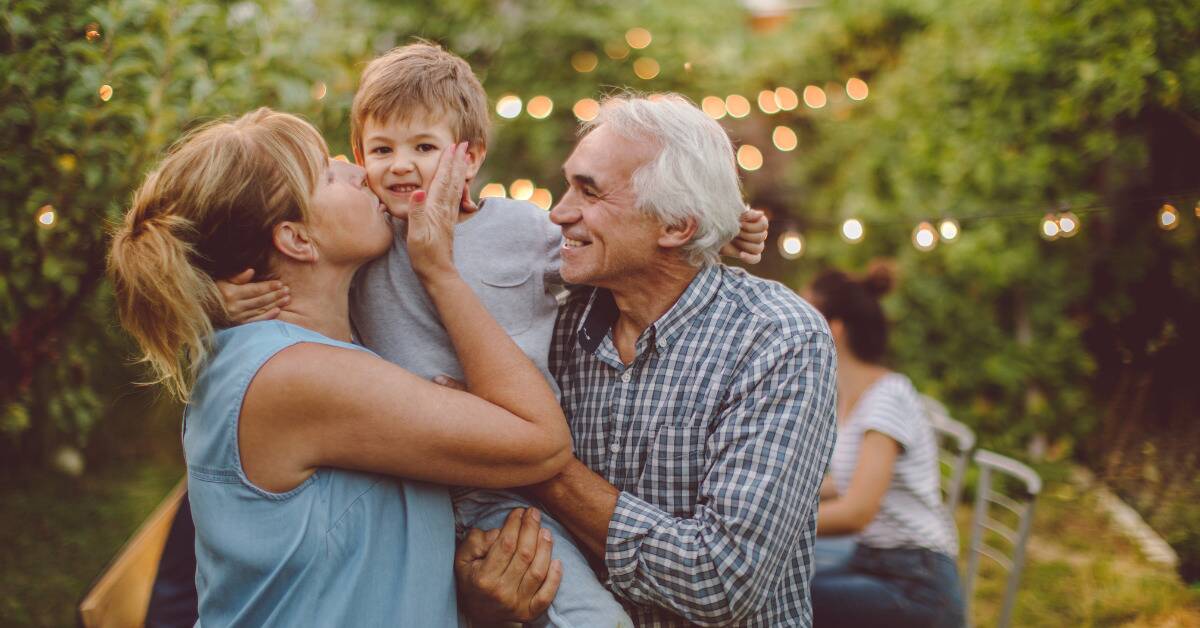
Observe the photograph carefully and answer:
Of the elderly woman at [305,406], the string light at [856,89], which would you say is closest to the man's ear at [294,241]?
the elderly woman at [305,406]

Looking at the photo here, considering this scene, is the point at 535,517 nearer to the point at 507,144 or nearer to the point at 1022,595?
the point at 1022,595

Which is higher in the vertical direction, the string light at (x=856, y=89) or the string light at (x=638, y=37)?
the string light at (x=856, y=89)

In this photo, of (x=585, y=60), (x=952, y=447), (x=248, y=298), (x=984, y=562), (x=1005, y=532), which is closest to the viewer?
(x=248, y=298)

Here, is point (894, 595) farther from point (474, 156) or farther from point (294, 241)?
point (294, 241)

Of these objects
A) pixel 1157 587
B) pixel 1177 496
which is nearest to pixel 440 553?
pixel 1177 496

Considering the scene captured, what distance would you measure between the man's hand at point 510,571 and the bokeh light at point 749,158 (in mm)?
5347

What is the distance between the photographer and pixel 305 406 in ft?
4.68

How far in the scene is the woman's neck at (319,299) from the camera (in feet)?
5.26

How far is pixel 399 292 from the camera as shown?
178cm

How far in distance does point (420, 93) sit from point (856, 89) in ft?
16.9

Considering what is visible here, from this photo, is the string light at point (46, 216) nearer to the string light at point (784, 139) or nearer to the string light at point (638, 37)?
the string light at point (638, 37)

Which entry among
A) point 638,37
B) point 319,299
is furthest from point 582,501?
point 638,37

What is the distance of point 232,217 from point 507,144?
16.7ft

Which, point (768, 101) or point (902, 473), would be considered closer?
point (902, 473)
